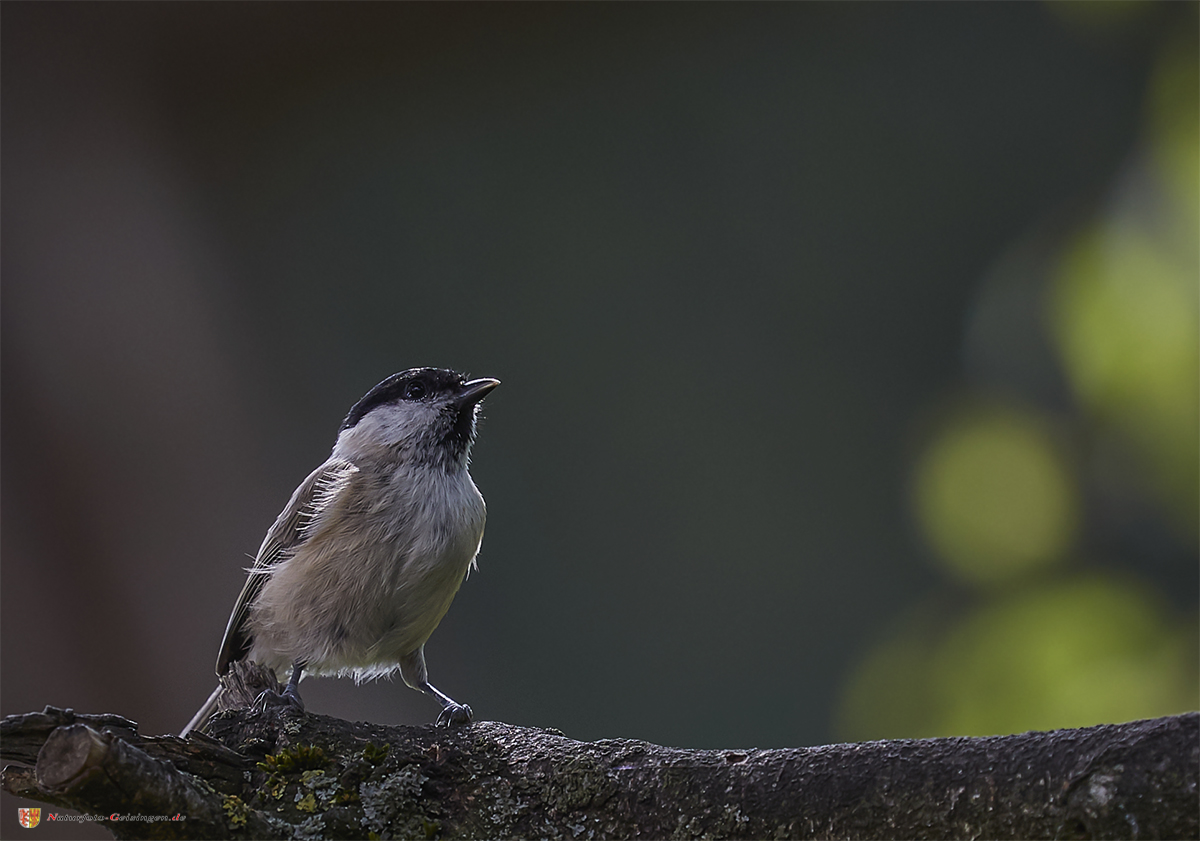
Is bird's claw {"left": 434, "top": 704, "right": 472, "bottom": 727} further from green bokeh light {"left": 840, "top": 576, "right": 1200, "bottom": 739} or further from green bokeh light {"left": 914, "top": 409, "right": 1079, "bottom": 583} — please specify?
green bokeh light {"left": 914, "top": 409, "right": 1079, "bottom": 583}

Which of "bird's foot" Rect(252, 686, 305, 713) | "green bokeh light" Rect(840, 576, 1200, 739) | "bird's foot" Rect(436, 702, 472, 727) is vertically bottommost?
Result: "green bokeh light" Rect(840, 576, 1200, 739)

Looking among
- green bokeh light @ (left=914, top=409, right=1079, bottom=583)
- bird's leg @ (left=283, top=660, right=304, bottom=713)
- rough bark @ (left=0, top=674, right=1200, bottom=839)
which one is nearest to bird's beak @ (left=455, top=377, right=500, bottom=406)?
bird's leg @ (left=283, top=660, right=304, bottom=713)

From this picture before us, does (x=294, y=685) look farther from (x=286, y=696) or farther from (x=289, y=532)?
(x=289, y=532)

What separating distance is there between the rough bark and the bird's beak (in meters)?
0.79

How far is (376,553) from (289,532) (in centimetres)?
29

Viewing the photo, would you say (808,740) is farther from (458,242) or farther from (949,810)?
(458,242)

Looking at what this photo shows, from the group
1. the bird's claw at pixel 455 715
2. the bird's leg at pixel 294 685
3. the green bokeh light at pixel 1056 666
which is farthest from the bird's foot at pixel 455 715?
the green bokeh light at pixel 1056 666

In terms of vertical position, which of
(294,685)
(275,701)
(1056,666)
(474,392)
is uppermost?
(474,392)

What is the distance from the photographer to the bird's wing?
5.45 ft

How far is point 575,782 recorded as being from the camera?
3.27ft

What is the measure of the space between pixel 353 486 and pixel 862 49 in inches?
98.9

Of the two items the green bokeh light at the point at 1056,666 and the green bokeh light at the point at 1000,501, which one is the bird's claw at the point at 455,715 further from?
the green bokeh light at the point at 1000,501

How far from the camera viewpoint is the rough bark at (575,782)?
743mm

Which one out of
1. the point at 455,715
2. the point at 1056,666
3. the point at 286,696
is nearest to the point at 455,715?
the point at 455,715
